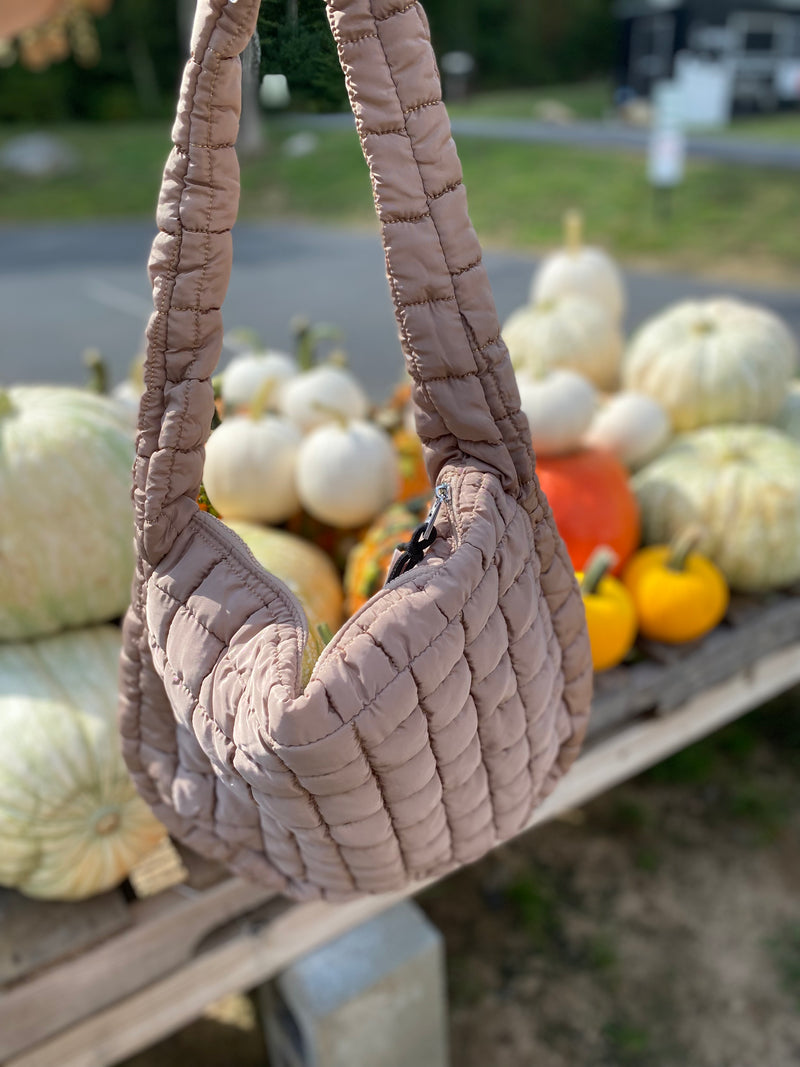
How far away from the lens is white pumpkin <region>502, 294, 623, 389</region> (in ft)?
7.36

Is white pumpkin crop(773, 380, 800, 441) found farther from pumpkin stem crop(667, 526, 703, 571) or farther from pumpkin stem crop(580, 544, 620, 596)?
pumpkin stem crop(580, 544, 620, 596)

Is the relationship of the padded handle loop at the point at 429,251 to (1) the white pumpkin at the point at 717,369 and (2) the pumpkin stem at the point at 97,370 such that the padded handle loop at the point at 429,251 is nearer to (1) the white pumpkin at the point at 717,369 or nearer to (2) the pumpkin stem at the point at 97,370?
(2) the pumpkin stem at the point at 97,370

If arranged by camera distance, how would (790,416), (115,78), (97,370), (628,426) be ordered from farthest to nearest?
(115,78)
(790,416)
(628,426)
(97,370)

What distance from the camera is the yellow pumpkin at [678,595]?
5.37ft

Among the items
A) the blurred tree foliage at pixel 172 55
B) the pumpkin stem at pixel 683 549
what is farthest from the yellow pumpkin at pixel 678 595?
the blurred tree foliage at pixel 172 55

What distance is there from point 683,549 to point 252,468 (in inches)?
33.9

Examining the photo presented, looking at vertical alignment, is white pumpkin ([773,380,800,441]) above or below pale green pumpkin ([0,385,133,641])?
below

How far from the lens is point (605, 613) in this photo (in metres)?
1.51

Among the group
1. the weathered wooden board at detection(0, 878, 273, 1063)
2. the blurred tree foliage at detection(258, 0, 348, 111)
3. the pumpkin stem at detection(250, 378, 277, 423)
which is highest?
the blurred tree foliage at detection(258, 0, 348, 111)

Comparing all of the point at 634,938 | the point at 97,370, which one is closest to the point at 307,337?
the point at 97,370

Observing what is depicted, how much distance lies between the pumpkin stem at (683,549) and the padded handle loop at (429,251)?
93 centimetres

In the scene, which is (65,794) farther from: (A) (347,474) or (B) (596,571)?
(B) (596,571)

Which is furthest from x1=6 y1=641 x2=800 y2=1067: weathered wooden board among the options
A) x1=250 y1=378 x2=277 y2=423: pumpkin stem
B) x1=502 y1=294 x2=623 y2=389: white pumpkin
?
x1=502 y1=294 x2=623 y2=389: white pumpkin

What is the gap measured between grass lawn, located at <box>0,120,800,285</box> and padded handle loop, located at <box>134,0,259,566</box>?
7506mm
